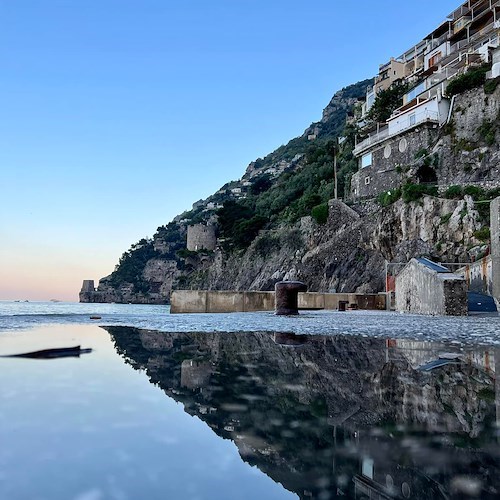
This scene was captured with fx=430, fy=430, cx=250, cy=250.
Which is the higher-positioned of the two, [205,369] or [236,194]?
[236,194]

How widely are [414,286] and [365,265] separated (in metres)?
26.1

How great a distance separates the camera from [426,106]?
4138 centimetres

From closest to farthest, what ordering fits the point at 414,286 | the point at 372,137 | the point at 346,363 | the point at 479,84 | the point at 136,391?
the point at 136,391
the point at 346,363
the point at 414,286
the point at 479,84
the point at 372,137

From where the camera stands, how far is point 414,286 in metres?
15.6

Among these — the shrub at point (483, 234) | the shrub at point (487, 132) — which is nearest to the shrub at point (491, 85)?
the shrub at point (487, 132)

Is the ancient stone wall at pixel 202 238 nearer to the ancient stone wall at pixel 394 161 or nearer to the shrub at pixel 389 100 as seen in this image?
the shrub at pixel 389 100

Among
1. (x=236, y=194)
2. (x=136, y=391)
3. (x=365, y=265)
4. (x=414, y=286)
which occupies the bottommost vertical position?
(x=136, y=391)

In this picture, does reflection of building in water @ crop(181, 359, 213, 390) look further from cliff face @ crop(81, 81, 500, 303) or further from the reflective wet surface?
cliff face @ crop(81, 81, 500, 303)

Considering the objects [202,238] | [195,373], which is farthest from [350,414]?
[202,238]

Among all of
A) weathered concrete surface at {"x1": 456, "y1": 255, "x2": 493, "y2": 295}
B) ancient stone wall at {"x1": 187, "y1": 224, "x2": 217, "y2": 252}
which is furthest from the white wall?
ancient stone wall at {"x1": 187, "y1": 224, "x2": 217, "y2": 252}

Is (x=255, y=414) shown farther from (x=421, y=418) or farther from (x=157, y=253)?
(x=157, y=253)

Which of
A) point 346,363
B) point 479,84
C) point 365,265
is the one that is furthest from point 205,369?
point 479,84

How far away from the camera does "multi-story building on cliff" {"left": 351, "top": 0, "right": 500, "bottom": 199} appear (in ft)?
134

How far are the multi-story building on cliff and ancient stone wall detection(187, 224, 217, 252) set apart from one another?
154ft
